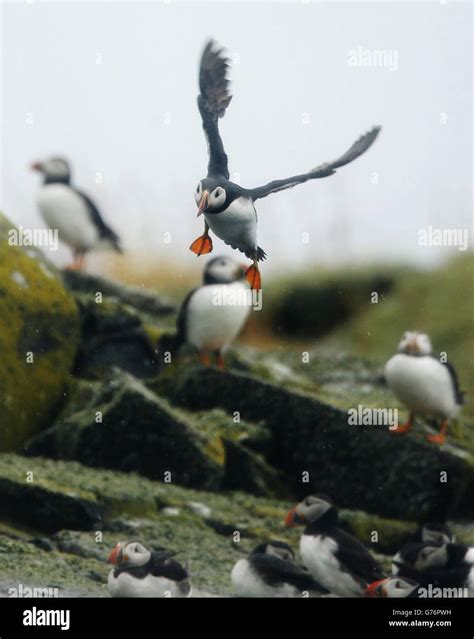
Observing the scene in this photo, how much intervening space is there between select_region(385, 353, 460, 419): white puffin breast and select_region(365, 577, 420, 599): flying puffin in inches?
49.3

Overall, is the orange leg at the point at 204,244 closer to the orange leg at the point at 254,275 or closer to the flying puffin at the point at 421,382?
the orange leg at the point at 254,275

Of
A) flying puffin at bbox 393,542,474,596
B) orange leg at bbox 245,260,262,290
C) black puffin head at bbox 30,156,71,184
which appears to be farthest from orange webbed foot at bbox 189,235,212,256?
black puffin head at bbox 30,156,71,184

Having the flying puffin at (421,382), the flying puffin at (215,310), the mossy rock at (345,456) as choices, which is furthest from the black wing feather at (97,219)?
the flying puffin at (421,382)

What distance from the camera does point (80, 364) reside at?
7.09 metres

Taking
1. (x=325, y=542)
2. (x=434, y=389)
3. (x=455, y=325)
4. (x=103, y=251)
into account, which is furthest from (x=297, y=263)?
(x=325, y=542)

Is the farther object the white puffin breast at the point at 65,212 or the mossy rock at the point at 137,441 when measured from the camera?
the white puffin breast at the point at 65,212

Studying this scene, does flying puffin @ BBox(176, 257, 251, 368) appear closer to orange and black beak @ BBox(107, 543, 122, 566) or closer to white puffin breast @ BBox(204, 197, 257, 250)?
orange and black beak @ BBox(107, 543, 122, 566)

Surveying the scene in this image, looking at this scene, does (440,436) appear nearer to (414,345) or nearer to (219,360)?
(414,345)

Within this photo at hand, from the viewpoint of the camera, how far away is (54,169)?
7.52m

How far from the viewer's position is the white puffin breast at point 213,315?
7043 millimetres

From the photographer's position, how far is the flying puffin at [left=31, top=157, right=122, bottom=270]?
7.53 m

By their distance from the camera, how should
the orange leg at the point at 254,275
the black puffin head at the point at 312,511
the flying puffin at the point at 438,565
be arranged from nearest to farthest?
1. the orange leg at the point at 254,275
2. the flying puffin at the point at 438,565
3. the black puffin head at the point at 312,511

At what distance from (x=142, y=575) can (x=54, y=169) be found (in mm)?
2783

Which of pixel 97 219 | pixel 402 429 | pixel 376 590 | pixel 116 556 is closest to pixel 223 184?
pixel 116 556
